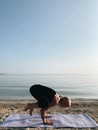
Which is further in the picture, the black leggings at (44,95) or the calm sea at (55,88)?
the calm sea at (55,88)

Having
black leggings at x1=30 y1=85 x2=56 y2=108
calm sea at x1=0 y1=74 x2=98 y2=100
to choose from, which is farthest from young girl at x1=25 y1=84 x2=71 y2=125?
calm sea at x1=0 y1=74 x2=98 y2=100

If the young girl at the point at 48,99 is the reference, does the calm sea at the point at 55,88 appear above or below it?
below

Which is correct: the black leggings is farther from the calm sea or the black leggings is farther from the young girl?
the calm sea

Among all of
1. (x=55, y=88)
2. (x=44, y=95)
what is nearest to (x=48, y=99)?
(x=44, y=95)

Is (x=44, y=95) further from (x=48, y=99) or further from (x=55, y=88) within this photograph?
(x=55, y=88)

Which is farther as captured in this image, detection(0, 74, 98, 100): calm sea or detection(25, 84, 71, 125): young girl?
detection(0, 74, 98, 100): calm sea

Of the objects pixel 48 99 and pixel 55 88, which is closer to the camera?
pixel 48 99

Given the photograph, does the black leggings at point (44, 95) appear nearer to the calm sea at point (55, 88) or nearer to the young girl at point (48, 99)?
the young girl at point (48, 99)

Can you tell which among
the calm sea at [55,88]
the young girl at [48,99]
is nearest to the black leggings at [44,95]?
the young girl at [48,99]

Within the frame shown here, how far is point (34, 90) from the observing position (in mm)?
6645

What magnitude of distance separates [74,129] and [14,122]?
161cm

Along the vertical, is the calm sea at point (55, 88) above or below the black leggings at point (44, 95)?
below

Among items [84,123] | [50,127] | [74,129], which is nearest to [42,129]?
[50,127]

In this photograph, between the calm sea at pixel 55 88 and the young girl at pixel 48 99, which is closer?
the young girl at pixel 48 99
